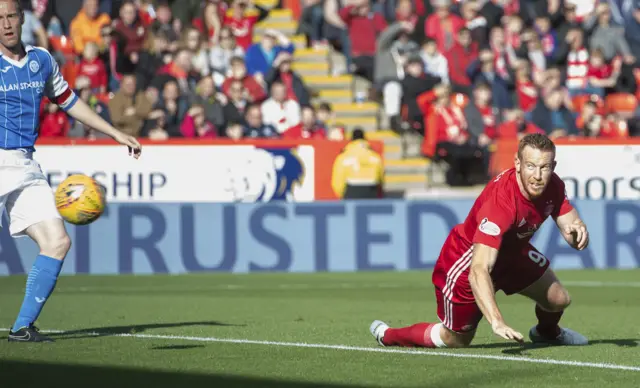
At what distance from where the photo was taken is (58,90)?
→ 893 centimetres

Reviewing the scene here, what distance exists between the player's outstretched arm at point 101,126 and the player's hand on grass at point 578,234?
2.88 metres

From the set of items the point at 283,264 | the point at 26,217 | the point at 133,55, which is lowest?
the point at 283,264

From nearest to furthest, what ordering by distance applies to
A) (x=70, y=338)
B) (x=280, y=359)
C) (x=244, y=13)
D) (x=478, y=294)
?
(x=478, y=294) < (x=280, y=359) < (x=70, y=338) < (x=244, y=13)

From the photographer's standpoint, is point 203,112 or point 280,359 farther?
point 203,112

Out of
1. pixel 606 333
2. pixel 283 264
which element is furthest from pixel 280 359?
pixel 283 264

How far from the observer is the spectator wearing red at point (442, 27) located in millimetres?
23375

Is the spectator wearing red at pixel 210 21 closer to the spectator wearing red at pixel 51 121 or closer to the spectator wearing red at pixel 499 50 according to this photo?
the spectator wearing red at pixel 51 121

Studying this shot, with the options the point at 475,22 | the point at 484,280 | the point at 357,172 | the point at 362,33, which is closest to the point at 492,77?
the point at 475,22

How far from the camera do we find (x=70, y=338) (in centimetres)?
909

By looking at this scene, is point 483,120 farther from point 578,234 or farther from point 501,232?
point 501,232

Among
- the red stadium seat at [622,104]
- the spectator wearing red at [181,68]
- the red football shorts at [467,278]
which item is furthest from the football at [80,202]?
the red stadium seat at [622,104]

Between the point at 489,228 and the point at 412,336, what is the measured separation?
4.20 feet

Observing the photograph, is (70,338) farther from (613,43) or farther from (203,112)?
(613,43)

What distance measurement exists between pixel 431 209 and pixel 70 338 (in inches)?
353
